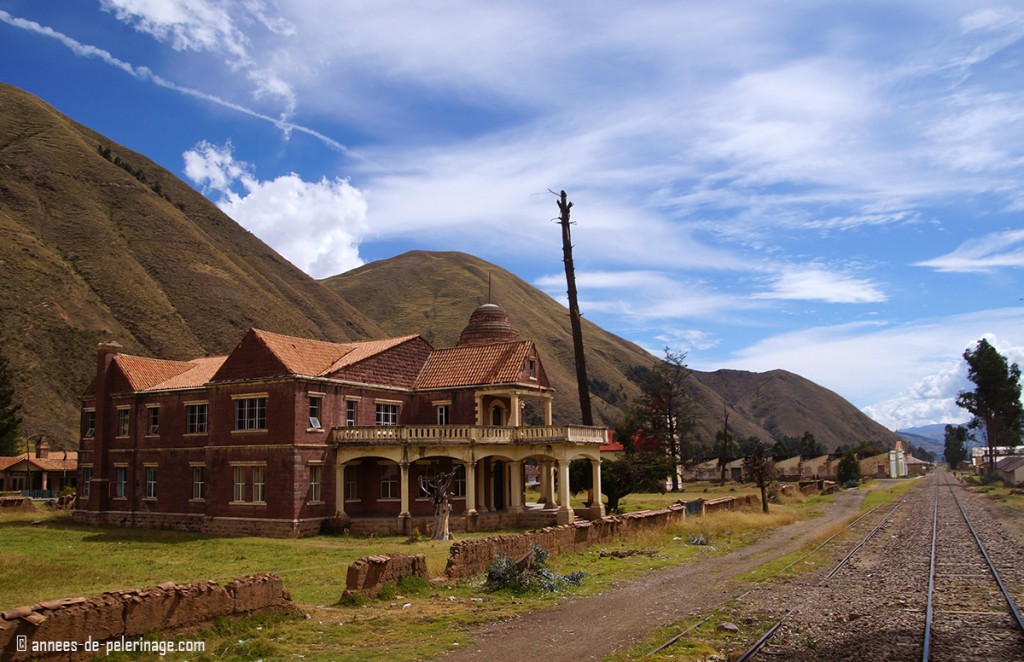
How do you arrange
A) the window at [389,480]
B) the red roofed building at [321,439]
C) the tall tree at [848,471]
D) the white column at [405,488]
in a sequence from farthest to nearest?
1. the tall tree at [848,471]
2. the window at [389,480]
3. the red roofed building at [321,439]
4. the white column at [405,488]

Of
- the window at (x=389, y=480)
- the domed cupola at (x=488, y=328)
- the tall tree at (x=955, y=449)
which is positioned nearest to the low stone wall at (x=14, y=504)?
the window at (x=389, y=480)

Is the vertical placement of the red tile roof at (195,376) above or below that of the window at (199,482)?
above

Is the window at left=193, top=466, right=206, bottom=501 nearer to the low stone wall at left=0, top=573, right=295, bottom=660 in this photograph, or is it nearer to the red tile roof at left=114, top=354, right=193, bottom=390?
the red tile roof at left=114, top=354, right=193, bottom=390

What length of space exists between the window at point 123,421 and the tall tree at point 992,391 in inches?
2976

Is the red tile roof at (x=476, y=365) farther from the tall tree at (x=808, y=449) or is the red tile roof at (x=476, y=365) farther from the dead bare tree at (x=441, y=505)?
the tall tree at (x=808, y=449)

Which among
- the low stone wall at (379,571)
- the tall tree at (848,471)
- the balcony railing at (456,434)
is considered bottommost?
the tall tree at (848,471)

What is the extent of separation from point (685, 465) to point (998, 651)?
63.1m

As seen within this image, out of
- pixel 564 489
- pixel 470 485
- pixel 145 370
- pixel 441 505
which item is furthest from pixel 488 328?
pixel 145 370

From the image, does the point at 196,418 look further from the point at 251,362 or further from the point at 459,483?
the point at 459,483

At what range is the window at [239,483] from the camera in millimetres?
35531

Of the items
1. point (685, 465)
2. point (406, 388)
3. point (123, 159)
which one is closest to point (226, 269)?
point (123, 159)

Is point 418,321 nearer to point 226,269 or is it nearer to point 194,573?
point 226,269

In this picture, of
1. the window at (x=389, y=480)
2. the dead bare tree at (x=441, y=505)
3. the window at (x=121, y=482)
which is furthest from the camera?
the window at (x=121, y=482)

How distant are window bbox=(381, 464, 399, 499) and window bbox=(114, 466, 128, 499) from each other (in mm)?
14519
